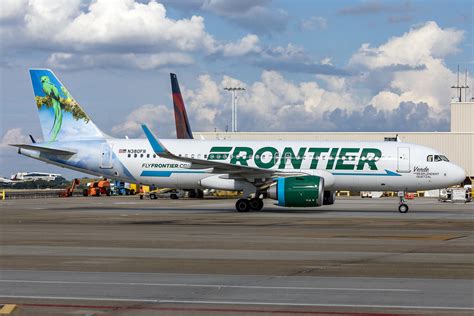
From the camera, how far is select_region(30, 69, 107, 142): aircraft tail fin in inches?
1761

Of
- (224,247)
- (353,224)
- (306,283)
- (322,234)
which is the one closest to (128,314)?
(306,283)

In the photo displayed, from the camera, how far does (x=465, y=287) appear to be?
13.9 metres

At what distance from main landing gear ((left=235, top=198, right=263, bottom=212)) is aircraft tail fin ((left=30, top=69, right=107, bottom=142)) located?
30.3 feet

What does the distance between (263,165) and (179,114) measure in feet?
116

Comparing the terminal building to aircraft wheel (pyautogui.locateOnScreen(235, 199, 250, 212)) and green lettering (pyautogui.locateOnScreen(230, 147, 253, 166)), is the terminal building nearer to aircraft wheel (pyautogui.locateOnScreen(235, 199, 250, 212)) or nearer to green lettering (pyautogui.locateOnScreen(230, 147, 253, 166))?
green lettering (pyautogui.locateOnScreen(230, 147, 253, 166))

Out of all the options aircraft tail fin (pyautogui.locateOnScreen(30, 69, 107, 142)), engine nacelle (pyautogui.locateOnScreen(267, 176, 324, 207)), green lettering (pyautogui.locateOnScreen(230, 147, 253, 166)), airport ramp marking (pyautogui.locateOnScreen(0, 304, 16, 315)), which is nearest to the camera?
airport ramp marking (pyautogui.locateOnScreen(0, 304, 16, 315))

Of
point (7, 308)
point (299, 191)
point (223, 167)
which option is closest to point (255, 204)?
point (223, 167)

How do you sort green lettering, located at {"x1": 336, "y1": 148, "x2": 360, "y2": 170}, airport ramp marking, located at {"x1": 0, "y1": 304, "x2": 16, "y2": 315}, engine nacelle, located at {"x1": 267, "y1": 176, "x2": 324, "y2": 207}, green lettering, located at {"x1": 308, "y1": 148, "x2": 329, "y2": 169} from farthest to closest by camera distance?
green lettering, located at {"x1": 308, "y1": 148, "x2": 329, "y2": 169} → green lettering, located at {"x1": 336, "y1": 148, "x2": 360, "y2": 170} → engine nacelle, located at {"x1": 267, "y1": 176, "x2": 324, "y2": 207} → airport ramp marking, located at {"x1": 0, "y1": 304, "x2": 16, "y2": 315}

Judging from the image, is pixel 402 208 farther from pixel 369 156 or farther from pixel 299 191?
pixel 299 191

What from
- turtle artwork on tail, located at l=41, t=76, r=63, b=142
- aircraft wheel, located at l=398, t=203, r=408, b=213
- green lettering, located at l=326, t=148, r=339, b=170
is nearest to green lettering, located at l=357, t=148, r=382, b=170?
green lettering, located at l=326, t=148, r=339, b=170

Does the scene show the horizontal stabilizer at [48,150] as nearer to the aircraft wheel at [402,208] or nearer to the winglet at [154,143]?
the winglet at [154,143]

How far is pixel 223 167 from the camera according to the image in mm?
39156

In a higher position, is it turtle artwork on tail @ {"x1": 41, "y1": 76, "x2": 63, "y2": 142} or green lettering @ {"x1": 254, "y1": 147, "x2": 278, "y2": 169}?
turtle artwork on tail @ {"x1": 41, "y1": 76, "x2": 63, "y2": 142}

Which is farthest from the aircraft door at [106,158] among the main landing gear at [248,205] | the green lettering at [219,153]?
the main landing gear at [248,205]
